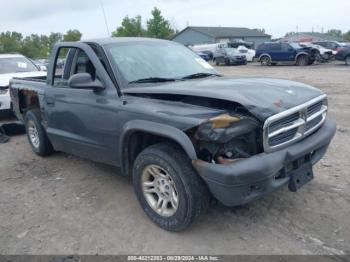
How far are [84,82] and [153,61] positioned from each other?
0.87 m

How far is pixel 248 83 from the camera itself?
370 cm

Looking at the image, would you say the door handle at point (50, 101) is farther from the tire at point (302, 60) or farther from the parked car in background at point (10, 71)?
the tire at point (302, 60)

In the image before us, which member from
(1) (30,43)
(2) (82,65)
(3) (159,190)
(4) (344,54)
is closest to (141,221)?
(3) (159,190)

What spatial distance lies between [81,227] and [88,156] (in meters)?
1.07

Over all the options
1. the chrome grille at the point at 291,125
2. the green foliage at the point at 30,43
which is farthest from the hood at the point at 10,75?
the green foliage at the point at 30,43

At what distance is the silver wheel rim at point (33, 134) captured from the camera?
6078 millimetres

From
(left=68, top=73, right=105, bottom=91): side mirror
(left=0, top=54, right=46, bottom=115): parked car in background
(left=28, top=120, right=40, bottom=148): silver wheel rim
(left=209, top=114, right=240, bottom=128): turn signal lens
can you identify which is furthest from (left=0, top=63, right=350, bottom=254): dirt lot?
(left=0, top=54, right=46, bottom=115): parked car in background

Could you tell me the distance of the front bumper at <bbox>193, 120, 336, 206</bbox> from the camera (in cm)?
300

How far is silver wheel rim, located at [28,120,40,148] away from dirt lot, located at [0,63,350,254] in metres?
0.99

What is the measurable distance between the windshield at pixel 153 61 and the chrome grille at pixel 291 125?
1441mm

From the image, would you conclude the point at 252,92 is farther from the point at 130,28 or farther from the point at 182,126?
the point at 130,28

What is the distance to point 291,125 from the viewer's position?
11.1ft

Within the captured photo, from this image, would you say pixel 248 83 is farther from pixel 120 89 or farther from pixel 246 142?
pixel 120 89

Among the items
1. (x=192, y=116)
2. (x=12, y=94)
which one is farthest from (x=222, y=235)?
(x=12, y=94)
